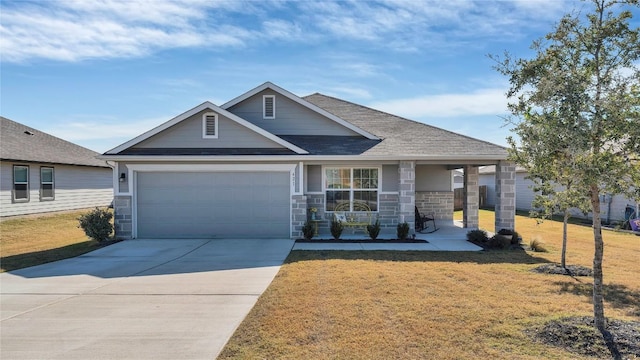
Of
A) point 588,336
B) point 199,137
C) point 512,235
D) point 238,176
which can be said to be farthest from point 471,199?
point 588,336

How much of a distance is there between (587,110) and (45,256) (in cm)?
1228

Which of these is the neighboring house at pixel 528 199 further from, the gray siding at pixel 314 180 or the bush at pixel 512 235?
the gray siding at pixel 314 180

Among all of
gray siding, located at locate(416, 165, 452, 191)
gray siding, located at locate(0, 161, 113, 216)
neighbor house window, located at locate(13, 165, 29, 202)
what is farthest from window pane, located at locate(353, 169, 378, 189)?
neighbor house window, located at locate(13, 165, 29, 202)

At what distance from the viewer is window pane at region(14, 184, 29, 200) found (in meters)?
16.6

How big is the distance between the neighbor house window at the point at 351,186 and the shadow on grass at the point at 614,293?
21.9 ft

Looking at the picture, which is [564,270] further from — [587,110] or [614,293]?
[587,110]

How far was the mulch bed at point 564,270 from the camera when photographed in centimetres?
775

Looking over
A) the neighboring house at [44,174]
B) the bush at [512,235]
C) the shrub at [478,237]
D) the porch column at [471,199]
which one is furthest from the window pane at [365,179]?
the neighboring house at [44,174]

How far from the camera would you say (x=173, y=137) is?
1225cm

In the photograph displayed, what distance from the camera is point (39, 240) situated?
42.9 ft

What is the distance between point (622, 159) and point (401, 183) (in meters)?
7.90

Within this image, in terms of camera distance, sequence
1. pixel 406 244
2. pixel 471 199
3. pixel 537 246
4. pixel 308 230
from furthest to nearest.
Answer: pixel 471 199, pixel 308 230, pixel 406 244, pixel 537 246

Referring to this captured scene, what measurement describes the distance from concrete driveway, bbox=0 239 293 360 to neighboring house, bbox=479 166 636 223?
39.3 ft

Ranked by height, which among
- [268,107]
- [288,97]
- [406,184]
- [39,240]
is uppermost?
[288,97]
